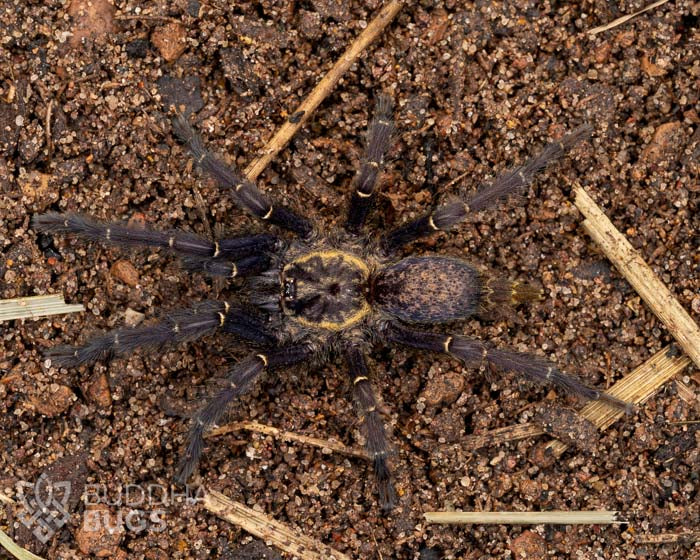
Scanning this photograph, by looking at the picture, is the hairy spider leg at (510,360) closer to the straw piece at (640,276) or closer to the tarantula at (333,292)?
the tarantula at (333,292)

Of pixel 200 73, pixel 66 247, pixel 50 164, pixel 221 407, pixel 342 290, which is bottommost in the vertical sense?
pixel 221 407

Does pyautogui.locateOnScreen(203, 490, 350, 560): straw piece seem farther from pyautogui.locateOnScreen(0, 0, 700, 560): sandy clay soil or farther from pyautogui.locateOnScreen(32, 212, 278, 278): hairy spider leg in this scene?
pyautogui.locateOnScreen(32, 212, 278, 278): hairy spider leg

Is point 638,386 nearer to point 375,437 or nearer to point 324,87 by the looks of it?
point 375,437

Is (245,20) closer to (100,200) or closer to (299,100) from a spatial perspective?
(299,100)

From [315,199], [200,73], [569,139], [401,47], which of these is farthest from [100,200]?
[569,139]

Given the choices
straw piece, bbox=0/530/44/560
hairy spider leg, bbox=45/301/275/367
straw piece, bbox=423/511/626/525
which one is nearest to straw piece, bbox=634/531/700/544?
straw piece, bbox=423/511/626/525

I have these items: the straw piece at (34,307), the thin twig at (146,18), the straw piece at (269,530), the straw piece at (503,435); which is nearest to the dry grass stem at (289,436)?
the straw piece at (269,530)
